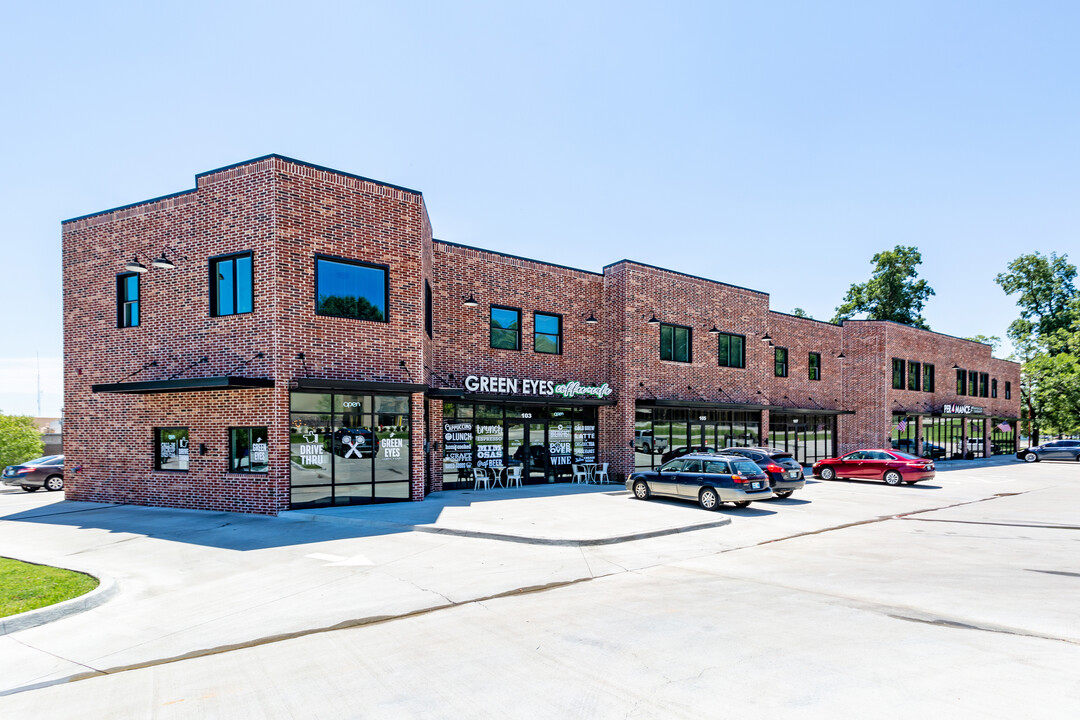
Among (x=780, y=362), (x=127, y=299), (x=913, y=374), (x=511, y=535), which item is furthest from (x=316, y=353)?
(x=913, y=374)

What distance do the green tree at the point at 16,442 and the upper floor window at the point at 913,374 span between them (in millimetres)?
53805

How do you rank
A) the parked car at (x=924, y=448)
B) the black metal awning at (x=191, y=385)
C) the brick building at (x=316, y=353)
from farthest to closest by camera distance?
the parked car at (x=924, y=448)
the brick building at (x=316, y=353)
the black metal awning at (x=191, y=385)

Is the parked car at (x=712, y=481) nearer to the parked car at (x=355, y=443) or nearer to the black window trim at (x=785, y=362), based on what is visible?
the parked car at (x=355, y=443)

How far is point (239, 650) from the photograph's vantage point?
6359mm

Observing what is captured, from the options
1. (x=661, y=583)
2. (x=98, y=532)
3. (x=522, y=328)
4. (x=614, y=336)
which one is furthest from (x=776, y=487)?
(x=98, y=532)

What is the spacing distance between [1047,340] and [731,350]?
156 ft

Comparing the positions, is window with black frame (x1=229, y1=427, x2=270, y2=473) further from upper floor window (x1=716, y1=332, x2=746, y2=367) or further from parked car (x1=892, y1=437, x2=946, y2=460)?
parked car (x1=892, y1=437, x2=946, y2=460)

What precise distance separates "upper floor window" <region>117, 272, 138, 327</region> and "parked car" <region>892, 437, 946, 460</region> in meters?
37.6

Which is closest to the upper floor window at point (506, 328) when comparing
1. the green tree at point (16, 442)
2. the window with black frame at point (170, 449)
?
the window with black frame at point (170, 449)

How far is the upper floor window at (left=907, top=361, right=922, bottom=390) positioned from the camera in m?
36.5

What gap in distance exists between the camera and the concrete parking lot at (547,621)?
16.5ft

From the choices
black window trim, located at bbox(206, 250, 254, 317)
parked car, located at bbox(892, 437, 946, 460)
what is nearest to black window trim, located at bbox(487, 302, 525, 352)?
black window trim, located at bbox(206, 250, 254, 317)

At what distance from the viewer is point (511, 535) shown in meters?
12.1

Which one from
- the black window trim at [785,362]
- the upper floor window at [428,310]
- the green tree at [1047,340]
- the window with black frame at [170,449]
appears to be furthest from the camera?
the green tree at [1047,340]
